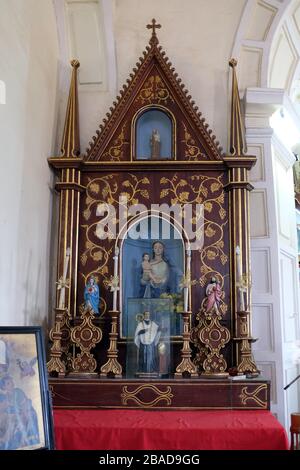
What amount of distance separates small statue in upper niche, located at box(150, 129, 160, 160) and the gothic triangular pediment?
0.84 feet

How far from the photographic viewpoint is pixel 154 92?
247 inches

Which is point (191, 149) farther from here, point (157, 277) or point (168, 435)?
point (168, 435)

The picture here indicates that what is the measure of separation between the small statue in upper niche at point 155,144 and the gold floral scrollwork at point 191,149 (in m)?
0.33

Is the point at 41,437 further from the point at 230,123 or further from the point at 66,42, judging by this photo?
the point at 66,42

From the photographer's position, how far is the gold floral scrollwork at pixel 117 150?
6.09 metres

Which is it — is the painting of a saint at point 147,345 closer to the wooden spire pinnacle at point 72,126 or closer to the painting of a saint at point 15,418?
the painting of a saint at point 15,418

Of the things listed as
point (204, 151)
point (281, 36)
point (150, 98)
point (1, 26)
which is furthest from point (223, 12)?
point (1, 26)

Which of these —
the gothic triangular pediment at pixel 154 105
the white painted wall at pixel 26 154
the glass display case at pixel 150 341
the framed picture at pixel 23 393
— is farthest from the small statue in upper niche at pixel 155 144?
the framed picture at pixel 23 393

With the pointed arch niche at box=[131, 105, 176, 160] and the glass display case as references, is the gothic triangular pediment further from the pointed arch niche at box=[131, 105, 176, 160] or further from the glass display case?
the glass display case

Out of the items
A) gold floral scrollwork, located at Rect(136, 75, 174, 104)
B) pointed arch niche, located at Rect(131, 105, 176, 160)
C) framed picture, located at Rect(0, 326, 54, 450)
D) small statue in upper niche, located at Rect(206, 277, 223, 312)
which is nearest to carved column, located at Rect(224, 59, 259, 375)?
small statue in upper niche, located at Rect(206, 277, 223, 312)

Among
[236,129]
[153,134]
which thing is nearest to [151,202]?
[153,134]

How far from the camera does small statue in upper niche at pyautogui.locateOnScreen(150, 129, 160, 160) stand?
6.11 m

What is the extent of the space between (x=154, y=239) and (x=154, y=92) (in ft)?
6.38

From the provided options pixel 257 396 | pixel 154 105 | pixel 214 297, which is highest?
pixel 154 105
